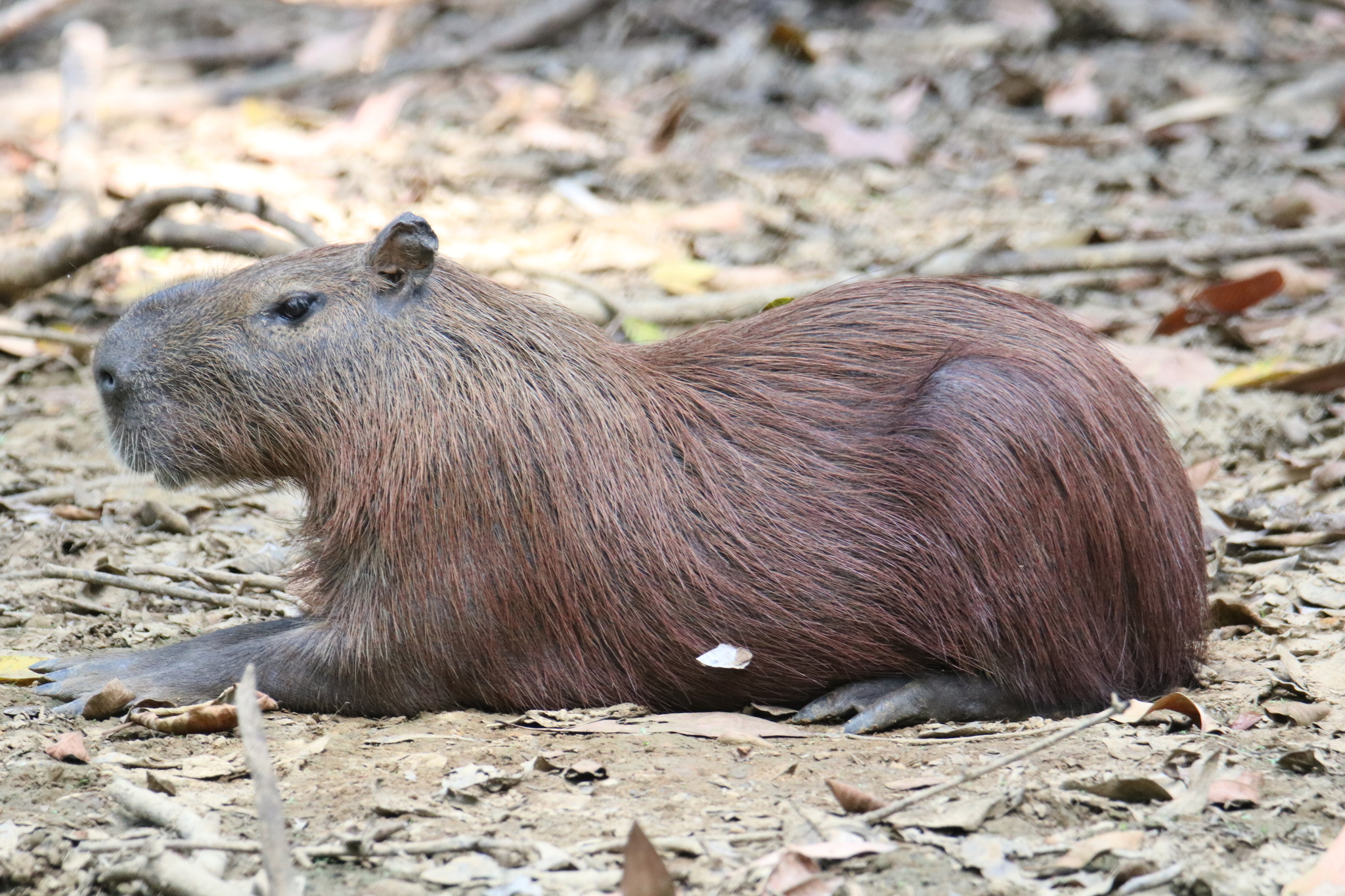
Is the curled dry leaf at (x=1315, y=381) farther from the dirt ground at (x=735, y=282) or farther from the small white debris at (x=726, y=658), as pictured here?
the small white debris at (x=726, y=658)

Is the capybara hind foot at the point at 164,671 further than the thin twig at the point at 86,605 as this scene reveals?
No

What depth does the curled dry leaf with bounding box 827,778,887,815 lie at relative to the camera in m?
2.46

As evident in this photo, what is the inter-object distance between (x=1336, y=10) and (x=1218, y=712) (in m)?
7.66

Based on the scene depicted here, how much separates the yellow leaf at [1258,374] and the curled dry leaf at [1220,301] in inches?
15.6

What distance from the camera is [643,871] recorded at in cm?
215

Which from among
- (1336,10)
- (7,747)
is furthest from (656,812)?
(1336,10)

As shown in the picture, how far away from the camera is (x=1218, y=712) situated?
306cm

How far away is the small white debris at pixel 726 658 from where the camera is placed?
3111 millimetres

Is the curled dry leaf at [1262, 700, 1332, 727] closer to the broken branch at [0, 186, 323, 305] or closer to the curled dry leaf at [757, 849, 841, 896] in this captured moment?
the curled dry leaf at [757, 849, 841, 896]

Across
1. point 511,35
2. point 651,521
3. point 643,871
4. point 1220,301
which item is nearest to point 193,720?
point 651,521

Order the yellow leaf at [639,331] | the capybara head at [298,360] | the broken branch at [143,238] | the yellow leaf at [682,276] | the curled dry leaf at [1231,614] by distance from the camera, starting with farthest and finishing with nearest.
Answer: the yellow leaf at [682,276]
the yellow leaf at [639,331]
the broken branch at [143,238]
the curled dry leaf at [1231,614]
the capybara head at [298,360]

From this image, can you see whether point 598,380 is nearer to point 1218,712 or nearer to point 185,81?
point 1218,712

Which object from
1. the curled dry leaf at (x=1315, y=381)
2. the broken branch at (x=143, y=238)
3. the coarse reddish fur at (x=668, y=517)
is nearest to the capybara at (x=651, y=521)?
the coarse reddish fur at (x=668, y=517)

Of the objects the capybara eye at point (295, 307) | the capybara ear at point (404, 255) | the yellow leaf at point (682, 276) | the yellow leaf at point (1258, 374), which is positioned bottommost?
the yellow leaf at point (1258, 374)
